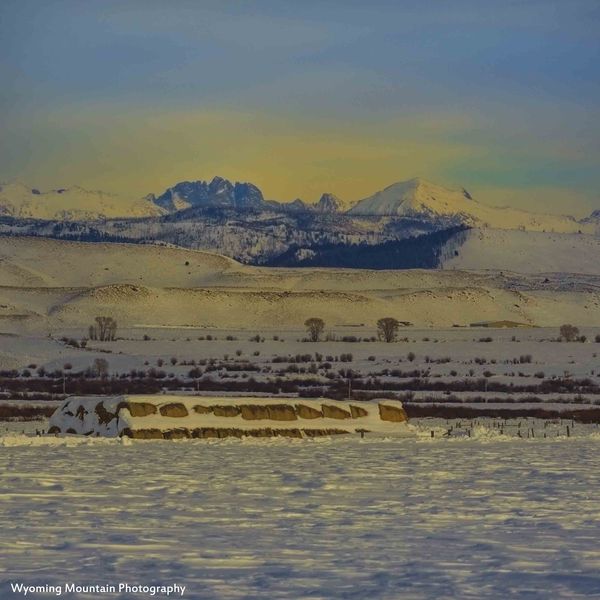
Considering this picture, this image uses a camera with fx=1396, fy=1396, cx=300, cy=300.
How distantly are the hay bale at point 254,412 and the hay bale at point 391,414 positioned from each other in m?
2.30

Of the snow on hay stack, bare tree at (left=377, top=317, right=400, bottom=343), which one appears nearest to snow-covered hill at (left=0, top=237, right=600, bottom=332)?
bare tree at (left=377, top=317, right=400, bottom=343)

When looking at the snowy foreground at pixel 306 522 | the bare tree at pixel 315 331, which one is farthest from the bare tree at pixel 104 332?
Result: the snowy foreground at pixel 306 522

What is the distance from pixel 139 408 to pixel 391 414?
16.8ft

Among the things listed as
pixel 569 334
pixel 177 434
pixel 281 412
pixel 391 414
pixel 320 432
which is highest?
pixel 569 334

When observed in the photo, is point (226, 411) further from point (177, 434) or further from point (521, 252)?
point (521, 252)

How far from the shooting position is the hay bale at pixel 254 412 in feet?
85.4

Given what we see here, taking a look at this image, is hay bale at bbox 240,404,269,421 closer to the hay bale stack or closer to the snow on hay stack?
the snow on hay stack

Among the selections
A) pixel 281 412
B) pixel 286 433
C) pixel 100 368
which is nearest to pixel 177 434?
pixel 286 433

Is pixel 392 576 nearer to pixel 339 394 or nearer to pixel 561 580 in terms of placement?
pixel 561 580

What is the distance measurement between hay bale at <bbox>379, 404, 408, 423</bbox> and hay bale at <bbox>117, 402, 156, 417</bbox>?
15.2 feet

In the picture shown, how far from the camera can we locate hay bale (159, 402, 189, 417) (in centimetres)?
2494

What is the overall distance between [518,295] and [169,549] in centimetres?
11624

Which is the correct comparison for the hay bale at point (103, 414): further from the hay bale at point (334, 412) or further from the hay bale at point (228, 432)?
the hay bale at point (334, 412)

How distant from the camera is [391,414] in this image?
88.6 feet
